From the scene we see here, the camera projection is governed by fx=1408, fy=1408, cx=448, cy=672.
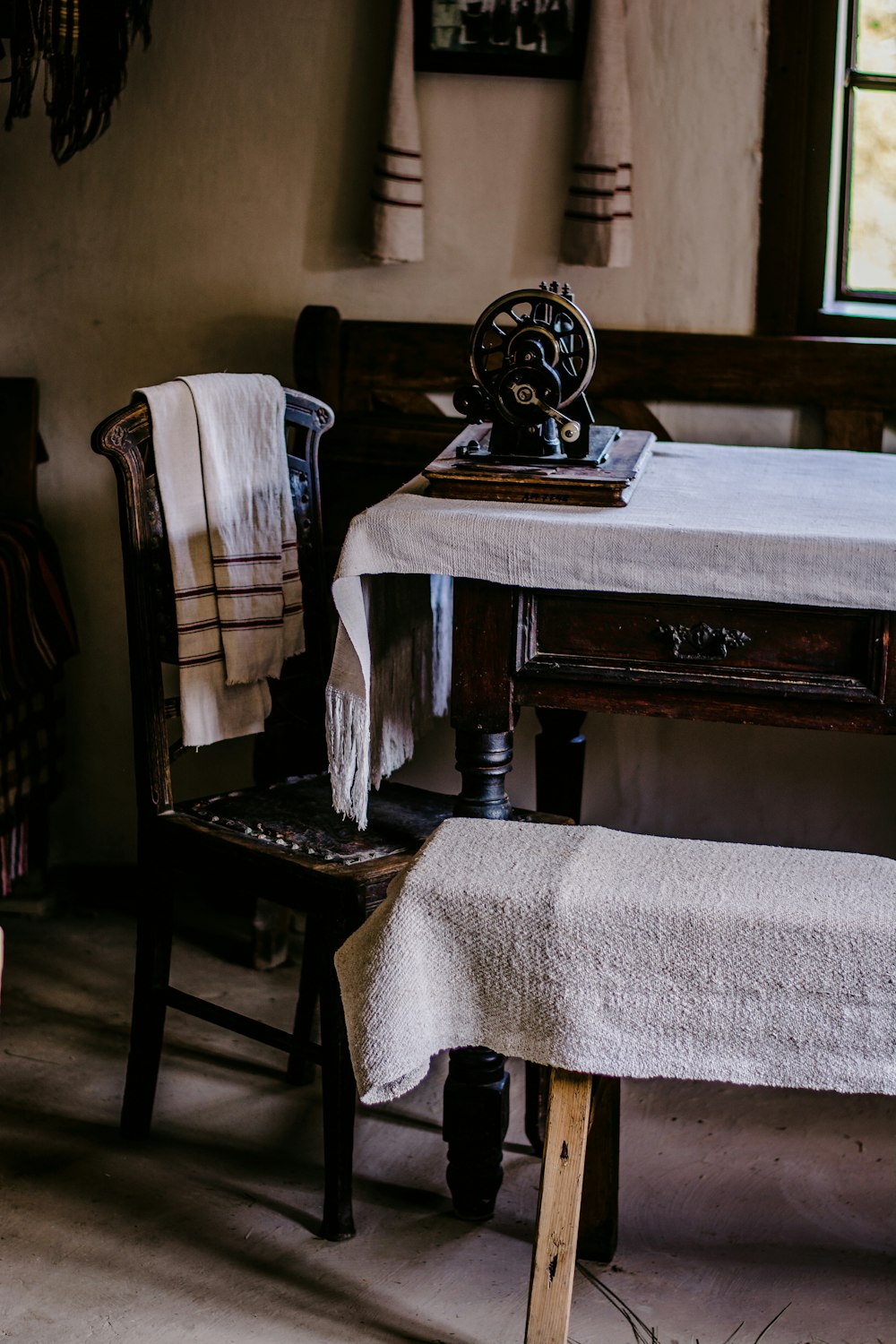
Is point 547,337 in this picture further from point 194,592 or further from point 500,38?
point 500,38

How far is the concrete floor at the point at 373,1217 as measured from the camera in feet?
6.52

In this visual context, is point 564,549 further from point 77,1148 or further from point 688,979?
point 77,1148

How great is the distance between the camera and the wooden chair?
213cm

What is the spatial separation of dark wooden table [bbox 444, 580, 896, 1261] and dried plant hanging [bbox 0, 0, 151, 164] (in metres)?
1.44

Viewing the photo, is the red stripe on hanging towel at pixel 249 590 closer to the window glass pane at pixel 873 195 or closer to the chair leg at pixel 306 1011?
the chair leg at pixel 306 1011

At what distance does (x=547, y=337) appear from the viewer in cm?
218

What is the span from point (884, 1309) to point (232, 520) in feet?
5.14

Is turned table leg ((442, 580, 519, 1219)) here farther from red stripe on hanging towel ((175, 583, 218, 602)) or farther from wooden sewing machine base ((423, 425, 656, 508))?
red stripe on hanging towel ((175, 583, 218, 602))

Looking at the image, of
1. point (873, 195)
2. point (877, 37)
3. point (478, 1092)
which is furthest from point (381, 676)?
point (877, 37)

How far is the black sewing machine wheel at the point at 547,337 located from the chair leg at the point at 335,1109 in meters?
0.92

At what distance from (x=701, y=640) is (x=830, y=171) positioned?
1361 millimetres

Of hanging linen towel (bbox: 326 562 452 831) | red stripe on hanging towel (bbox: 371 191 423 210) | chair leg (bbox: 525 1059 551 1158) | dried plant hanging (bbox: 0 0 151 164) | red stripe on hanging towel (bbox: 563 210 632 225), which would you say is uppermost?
dried plant hanging (bbox: 0 0 151 164)

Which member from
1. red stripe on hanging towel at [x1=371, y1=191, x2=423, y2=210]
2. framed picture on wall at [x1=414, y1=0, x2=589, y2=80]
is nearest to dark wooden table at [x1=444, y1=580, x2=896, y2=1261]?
red stripe on hanging towel at [x1=371, y1=191, x2=423, y2=210]

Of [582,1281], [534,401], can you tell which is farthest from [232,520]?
[582,1281]
